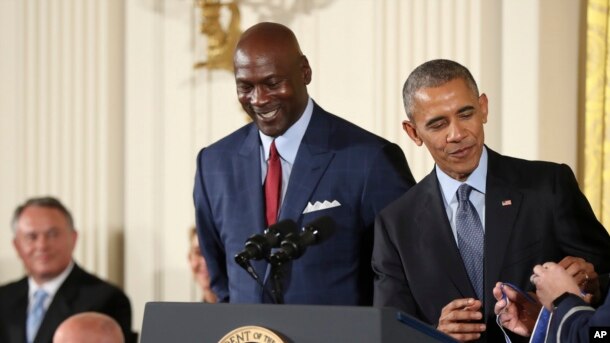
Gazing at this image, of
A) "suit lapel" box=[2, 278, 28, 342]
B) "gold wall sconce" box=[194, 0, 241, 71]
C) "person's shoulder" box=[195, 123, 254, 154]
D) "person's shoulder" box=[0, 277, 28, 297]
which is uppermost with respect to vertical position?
→ "gold wall sconce" box=[194, 0, 241, 71]

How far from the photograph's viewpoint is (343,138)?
12.2 feet

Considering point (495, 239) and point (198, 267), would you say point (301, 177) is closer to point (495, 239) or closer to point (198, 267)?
point (495, 239)

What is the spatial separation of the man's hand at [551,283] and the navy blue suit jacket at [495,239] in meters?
0.19

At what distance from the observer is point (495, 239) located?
318 cm

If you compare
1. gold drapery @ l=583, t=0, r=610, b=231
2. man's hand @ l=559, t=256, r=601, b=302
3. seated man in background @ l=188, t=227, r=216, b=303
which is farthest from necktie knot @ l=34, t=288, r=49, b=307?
man's hand @ l=559, t=256, r=601, b=302

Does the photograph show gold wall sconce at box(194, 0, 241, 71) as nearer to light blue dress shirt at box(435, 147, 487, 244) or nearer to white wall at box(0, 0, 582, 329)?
white wall at box(0, 0, 582, 329)

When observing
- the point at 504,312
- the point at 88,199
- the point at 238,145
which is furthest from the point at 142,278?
the point at 504,312

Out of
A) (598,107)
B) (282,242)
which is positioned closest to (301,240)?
(282,242)

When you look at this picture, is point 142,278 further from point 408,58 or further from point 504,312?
point 504,312

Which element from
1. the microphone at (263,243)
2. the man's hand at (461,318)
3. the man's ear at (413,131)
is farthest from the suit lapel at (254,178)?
the man's hand at (461,318)

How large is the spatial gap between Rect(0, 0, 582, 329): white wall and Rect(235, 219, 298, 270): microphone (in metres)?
2.17

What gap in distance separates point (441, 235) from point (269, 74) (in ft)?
2.20

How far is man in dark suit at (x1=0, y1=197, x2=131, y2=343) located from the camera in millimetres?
5918

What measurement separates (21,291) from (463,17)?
2.55m
